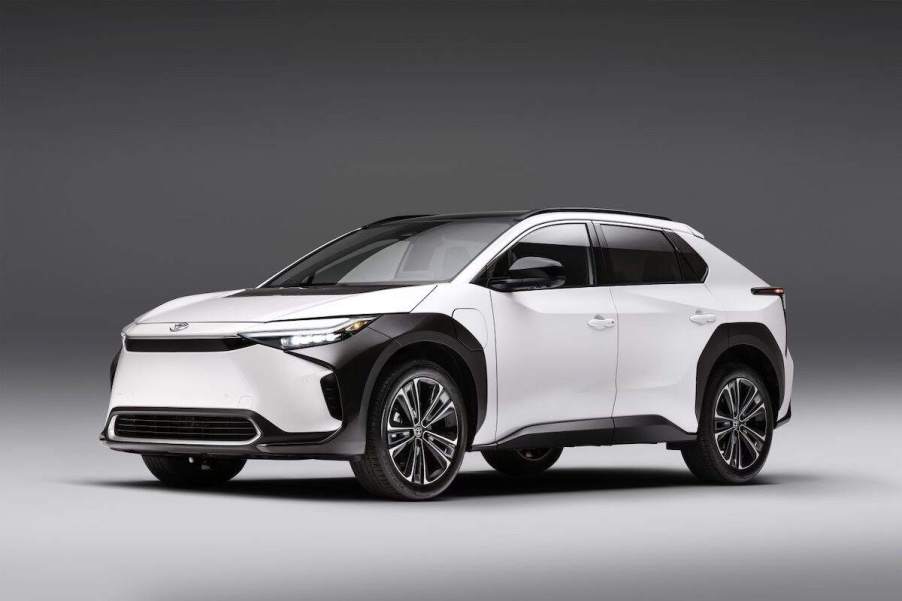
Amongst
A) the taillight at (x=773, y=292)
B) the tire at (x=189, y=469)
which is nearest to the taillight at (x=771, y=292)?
the taillight at (x=773, y=292)

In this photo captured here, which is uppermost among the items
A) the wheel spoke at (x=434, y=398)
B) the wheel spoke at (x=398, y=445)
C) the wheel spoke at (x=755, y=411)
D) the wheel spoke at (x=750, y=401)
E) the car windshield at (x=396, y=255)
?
the car windshield at (x=396, y=255)

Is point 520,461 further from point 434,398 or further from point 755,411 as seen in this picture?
point 434,398

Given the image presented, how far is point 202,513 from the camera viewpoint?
10250 millimetres

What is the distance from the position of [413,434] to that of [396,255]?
169cm

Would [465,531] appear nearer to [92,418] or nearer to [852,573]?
[852,573]

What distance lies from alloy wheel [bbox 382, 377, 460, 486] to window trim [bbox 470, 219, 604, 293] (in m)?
0.81

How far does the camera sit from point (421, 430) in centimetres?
1076

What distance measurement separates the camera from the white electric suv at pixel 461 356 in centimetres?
1055

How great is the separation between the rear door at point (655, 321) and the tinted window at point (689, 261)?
0.04 ft

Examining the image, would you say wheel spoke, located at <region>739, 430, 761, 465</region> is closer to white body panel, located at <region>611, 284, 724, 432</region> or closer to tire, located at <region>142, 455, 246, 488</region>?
white body panel, located at <region>611, 284, 724, 432</region>

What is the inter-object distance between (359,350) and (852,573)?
338 cm

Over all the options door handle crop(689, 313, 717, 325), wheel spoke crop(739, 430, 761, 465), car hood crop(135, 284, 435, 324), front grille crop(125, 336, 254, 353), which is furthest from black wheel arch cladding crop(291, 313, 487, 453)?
wheel spoke crop(739, 430, 761, 465)

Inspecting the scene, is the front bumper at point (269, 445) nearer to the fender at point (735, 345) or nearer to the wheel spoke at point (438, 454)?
the wheel spoke at point (438, 454)

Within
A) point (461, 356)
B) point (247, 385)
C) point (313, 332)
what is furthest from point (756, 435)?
point (247, 385)
